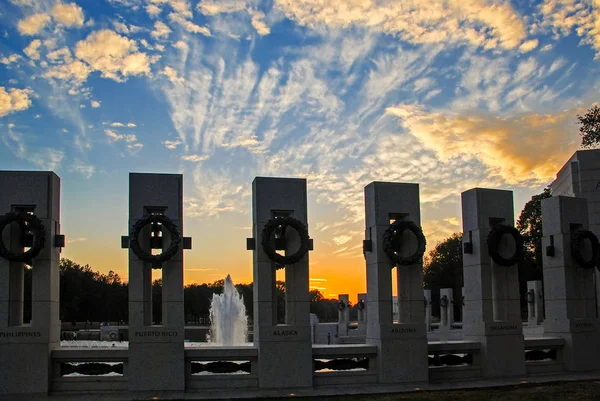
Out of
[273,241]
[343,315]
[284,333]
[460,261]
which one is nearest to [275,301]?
[284,333]

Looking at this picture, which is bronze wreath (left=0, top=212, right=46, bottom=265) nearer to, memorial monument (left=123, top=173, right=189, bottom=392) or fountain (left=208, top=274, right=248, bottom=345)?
memorial monument (left=123, top=173, right=189, bottom=392)

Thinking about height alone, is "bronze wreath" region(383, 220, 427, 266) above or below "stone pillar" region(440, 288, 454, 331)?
above

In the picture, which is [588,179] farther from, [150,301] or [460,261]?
[460,261]

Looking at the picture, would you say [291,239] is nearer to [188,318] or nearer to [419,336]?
[419,336]

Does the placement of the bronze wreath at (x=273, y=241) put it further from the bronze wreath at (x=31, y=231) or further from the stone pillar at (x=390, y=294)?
the bronze wreath at (x=31, y=231)

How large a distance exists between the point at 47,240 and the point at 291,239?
583 cm

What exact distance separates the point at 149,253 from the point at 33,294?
281 centimetres

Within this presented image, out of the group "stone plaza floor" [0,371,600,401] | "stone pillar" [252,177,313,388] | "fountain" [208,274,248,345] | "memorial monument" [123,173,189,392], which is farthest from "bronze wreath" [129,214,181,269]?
"fountain" [208,274,248,345]

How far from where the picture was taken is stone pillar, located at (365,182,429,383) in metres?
16.5

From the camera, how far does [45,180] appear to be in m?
15.2

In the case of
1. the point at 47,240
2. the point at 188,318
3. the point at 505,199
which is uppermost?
the point at 505,199

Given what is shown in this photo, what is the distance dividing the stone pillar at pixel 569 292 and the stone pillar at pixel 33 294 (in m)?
14.3

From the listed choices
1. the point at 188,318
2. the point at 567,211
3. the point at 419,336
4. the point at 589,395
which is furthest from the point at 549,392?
the point at 188,318

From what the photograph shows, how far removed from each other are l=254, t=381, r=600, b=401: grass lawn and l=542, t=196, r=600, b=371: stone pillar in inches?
142
